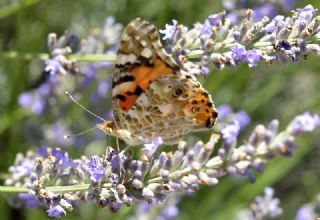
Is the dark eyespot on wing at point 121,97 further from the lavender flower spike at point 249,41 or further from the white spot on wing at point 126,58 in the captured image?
the lavender flower spike at point 249,41

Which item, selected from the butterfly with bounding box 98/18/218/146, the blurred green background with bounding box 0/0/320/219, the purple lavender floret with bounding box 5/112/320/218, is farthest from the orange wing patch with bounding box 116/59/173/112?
the blurred green background with bounding box 0/0/320/219

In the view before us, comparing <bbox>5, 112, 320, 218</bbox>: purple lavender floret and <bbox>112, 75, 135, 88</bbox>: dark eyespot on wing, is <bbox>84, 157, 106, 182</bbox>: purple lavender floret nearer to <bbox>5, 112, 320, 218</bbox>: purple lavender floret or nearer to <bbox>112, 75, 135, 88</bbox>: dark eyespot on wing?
<bbox>5, 112, 320, 218</bbox>: purple lavender floret

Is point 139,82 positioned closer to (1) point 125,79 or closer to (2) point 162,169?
(1) point 125,79

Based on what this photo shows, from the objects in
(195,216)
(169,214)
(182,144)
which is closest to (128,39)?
(182,144)

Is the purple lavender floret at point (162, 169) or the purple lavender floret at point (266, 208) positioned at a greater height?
the purple lavender floret at point (266, 208)

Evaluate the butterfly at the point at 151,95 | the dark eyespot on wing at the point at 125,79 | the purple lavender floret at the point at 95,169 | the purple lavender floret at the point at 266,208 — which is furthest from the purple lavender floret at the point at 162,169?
the purple lavender floret at the point at 266,208

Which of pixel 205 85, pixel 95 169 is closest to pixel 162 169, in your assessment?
pixel 95 169

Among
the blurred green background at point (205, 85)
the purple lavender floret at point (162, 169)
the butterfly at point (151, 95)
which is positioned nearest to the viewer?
the purple lavender floret at point (162, 169)
